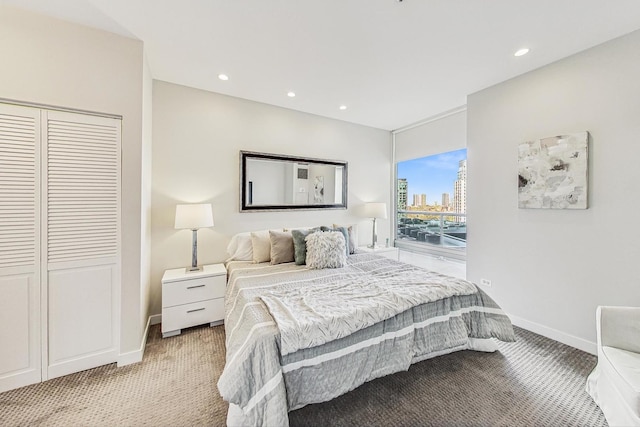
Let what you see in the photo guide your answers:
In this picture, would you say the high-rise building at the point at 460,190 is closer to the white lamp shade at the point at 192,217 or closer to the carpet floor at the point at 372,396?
the carpet floor at the point at 372,396

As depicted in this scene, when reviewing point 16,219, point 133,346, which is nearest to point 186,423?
point 133,346

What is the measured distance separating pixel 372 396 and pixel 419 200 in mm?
3354

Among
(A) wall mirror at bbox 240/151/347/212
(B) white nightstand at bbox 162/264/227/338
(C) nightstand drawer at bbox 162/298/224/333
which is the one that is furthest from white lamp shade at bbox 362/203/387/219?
(C) nightstand drawer at bbox 162/298/224/333

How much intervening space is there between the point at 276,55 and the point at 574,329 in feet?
12.5

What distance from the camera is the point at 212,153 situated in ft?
10.3

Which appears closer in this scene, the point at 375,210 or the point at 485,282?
the point at 485,282

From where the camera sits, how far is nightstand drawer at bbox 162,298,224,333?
8.21ft

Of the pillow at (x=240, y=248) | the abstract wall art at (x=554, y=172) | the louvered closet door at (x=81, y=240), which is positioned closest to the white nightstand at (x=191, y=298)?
the pillow at (x=240, y=248)

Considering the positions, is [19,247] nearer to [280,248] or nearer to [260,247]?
[260,247]

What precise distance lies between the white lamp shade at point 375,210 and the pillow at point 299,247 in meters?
1.50

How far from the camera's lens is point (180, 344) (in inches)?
94.8

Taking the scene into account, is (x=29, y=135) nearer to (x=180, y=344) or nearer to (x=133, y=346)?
(x=133, y=346)

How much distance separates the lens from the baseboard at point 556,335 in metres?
2.26

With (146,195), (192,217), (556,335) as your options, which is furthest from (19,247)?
(556,335)
